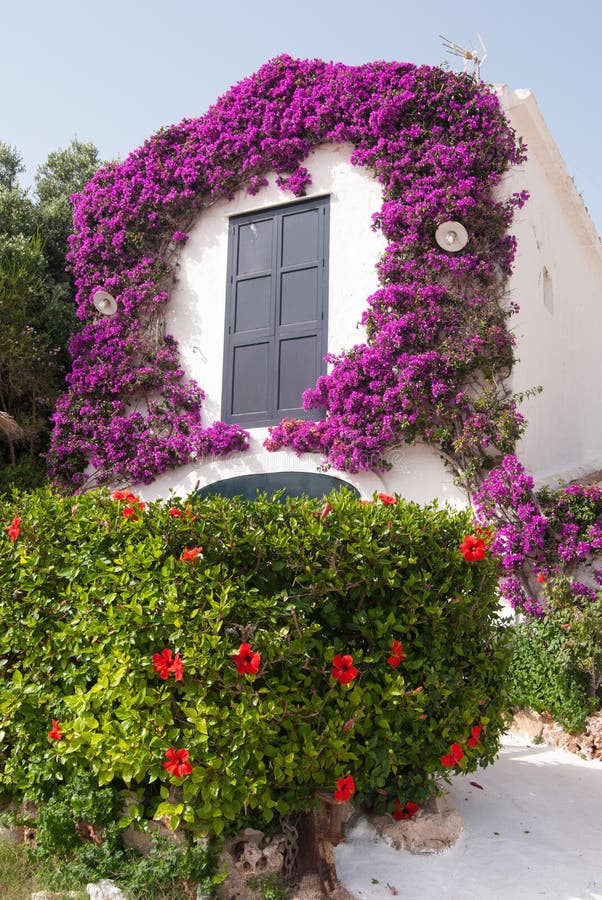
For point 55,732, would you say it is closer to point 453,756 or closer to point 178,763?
point 178,763

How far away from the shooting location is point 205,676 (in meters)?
3.63

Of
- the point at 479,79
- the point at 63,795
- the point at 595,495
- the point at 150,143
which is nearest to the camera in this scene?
the point at 63,795

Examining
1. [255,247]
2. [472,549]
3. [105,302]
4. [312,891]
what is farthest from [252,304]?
[312,891]

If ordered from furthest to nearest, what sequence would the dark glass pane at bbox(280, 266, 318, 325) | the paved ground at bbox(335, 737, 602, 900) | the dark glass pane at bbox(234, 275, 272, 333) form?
1. the dark glass pane at bbox(234, 275, 272, 333)
2. the dark glass pane at bbox(280, 266, 318, 325)
3. the paved ground at bbox(335, 737, 602, 900)

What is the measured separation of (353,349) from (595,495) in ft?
10.7

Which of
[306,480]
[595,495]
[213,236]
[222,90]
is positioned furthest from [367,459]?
[222,90]

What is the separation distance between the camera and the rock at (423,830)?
4188mm

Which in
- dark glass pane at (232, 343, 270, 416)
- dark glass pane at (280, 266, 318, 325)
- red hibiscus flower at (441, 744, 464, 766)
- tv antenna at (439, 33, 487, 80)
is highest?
tv antenna at (439, 33, 487, 80)

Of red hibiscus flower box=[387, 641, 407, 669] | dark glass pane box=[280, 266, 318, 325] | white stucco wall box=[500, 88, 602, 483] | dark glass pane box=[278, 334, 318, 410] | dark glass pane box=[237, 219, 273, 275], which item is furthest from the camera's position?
dark glass pane box=[237, 219, 273, 275]

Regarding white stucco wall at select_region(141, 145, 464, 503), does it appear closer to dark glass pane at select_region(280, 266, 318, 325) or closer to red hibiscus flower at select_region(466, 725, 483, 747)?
dark glass pane at select_region(280, 266, 318, 325)

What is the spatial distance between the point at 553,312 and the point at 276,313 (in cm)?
453

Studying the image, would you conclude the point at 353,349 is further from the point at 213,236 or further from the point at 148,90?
the point at 148,90

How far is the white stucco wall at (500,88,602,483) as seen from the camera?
9.95 m

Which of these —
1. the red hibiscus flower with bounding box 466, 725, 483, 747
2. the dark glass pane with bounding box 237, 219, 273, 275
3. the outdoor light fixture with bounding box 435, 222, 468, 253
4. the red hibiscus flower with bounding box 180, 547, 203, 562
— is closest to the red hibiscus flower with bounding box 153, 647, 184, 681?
the red hibiscus flower with bounding box 180, 547, 203, 562
